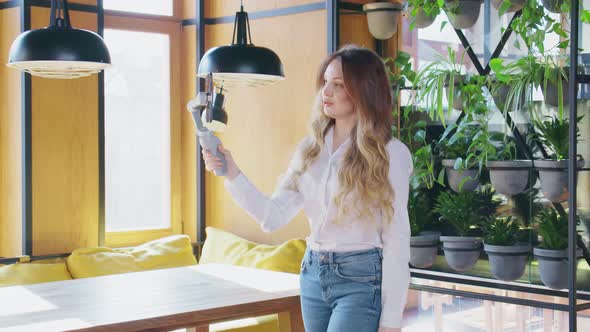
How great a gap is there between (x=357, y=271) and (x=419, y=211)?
5.31 ft

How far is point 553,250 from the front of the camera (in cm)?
330

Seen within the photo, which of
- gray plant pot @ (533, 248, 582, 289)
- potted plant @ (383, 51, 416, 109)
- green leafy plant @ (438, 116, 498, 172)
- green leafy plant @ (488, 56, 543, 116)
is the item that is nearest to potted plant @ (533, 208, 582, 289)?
gray plant pot @ (533, 248, 582, 289)

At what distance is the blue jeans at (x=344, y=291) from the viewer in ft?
7.26

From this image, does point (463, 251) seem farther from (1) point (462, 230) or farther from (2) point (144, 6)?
(2) point (144, 6)

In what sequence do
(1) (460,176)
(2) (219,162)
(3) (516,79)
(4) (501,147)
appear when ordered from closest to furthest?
(2) (219,162) → (3) (516,79) → (4) (501,147) → (1) (460,176)

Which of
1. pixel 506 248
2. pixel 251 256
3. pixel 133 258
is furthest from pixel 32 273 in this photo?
pixel 506 248

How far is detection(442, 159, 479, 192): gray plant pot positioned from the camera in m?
3.64

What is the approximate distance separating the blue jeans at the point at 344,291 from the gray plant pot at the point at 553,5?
5.25 ft

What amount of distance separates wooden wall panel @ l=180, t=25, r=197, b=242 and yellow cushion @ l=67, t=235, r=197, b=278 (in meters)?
0.37

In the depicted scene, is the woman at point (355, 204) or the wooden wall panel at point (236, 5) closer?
the woman at point (355, 204)

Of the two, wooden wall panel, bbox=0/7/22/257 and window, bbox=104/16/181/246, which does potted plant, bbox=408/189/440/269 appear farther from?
wooden wall panel, bbox=0/7/22/257

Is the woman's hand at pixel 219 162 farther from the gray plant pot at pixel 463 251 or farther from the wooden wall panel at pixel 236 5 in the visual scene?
the wooden wall panel at pixel 236 5

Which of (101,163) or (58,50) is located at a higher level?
(58,50)

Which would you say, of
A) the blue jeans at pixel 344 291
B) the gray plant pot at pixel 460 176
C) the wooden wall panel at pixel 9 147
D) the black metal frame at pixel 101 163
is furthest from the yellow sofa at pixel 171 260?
the blue jeans at pixel 344 291
